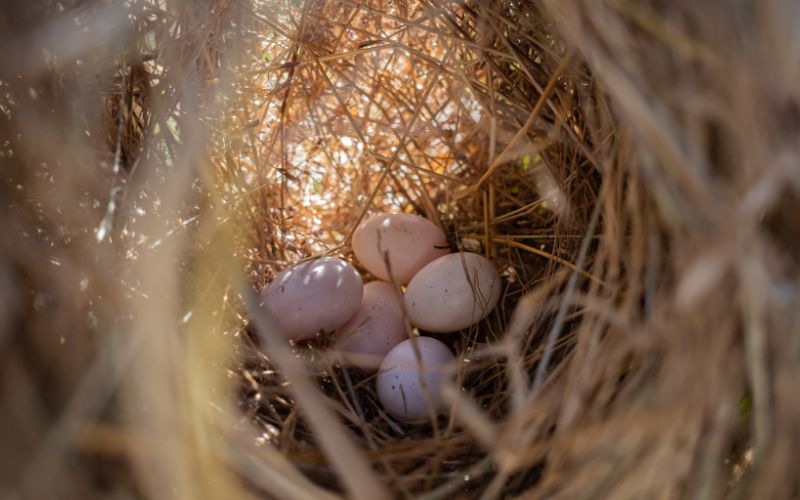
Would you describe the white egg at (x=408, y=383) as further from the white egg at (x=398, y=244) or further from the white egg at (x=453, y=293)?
the white egg at (x=398, y=244)

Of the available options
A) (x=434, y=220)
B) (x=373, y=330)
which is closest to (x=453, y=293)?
(x=373, y=330)

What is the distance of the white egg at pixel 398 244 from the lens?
1176 mm

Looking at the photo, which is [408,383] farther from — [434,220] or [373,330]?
[434,220]

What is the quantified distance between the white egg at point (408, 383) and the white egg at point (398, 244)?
0.18 meters

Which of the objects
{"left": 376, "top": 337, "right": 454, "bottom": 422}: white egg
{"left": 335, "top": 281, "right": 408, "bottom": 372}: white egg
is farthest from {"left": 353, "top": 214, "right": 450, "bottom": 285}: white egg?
{"left": 376, "top": 337, "right": 454, "bottom": 422}: white egg

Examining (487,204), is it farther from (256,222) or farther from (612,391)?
(612,391)

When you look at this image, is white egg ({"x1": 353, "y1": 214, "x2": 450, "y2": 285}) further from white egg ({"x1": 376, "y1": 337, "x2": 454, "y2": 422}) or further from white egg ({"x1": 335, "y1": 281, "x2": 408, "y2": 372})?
white egg ({"x1": 376, "y1": 337, "x2": 454, "y2": 422})

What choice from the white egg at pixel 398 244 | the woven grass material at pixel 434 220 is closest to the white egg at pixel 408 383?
the woven grass material at pixel 434 220

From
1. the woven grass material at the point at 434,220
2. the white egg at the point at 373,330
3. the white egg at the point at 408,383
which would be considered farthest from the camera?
the white egg at the point at 373,330

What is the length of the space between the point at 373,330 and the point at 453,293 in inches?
5.7

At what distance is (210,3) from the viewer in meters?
1.05


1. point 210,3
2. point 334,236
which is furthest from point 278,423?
point 210,3

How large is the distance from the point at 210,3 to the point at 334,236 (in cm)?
49

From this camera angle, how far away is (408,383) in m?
0.98
